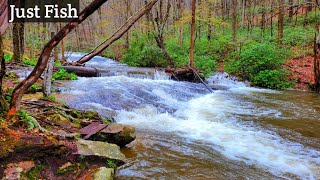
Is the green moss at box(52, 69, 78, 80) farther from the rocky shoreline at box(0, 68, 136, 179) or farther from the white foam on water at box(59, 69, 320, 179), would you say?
the rocky shoreline at box(0, 68, 136, 179)

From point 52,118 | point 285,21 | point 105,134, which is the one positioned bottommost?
point 105,134

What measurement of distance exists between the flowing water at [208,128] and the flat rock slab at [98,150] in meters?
0.28

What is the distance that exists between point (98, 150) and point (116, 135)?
102cm

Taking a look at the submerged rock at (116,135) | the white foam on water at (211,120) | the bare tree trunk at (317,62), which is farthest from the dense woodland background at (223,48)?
the submerged rock at (116,135)

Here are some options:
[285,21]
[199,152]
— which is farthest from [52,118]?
[285,21]

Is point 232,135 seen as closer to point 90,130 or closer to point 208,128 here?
point 208,128

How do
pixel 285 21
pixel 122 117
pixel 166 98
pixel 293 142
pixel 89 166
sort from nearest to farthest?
1. pixel 89 166
2. pixel 293 142
3. pixel 122 117
4. pixel 166 98
5. pixel 285 21

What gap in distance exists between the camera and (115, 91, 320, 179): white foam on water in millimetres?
5238

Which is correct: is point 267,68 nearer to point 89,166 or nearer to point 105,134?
point 105,134

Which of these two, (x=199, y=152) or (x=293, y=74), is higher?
(x=293, y=74)

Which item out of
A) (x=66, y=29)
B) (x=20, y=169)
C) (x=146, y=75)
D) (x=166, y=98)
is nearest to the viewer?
(x=20, y=169)

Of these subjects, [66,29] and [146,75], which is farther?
[146,75]

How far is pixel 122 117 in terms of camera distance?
8.07 m

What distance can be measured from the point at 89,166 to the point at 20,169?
3.22 feet
